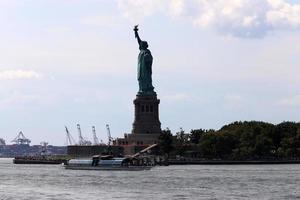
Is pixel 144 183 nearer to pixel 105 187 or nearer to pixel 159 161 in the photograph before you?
pixel 105 187

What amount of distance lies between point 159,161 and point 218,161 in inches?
544

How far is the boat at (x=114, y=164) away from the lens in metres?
158

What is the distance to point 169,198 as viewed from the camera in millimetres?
81688

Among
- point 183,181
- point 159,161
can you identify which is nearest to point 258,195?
point 183,181

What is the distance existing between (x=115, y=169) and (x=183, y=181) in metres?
47.5

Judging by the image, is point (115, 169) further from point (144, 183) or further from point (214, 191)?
point (214, 191)

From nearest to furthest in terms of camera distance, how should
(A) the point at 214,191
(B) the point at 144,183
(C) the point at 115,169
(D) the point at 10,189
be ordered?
(A) the point at 214,191
(D) the point at 10,189
(B) the point at 144,183
(C) the point at 115,169

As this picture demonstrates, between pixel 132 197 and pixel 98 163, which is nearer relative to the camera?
pixel 132 197

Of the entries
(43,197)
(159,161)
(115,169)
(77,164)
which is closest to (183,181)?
(43,197)

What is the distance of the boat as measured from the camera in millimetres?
157625

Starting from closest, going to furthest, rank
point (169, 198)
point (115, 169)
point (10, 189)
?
point (169, 198)
point (10, 189)
point (115, 169)

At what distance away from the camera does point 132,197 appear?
83.8 meters

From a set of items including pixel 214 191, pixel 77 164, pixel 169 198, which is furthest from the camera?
pixel 77 164

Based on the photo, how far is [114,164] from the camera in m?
159
